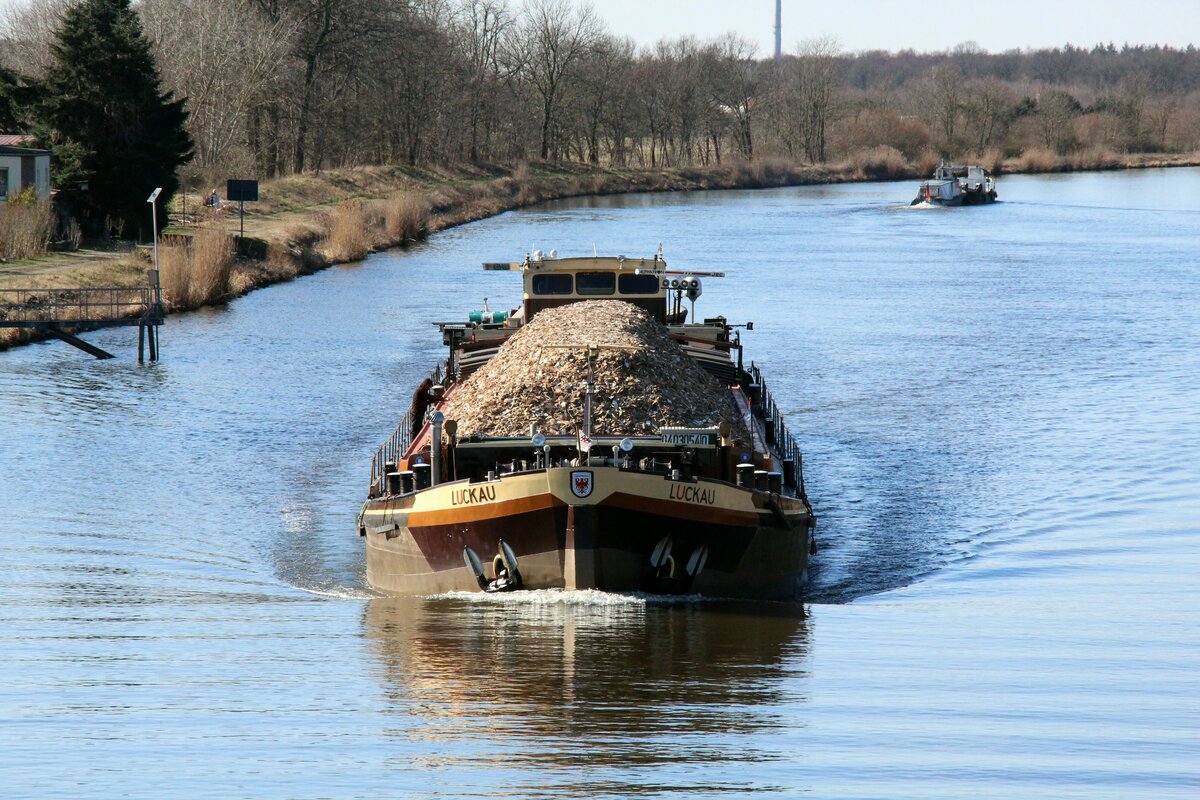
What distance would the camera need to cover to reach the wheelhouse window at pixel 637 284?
2616 cm

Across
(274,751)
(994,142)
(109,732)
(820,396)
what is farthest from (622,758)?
(994,142)

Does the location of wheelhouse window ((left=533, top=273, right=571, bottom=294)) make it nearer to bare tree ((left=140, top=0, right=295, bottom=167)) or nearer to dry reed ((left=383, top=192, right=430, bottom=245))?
dry reed ((left=383, top=192, right=430, bottom=245))

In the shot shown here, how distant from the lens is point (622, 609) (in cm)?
1706

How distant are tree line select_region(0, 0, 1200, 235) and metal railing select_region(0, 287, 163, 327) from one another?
68.3ft

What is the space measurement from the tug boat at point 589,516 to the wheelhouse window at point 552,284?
6489mm

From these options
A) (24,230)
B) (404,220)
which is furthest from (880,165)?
(24,230)

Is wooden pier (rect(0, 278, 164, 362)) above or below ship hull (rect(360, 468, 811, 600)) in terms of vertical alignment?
above

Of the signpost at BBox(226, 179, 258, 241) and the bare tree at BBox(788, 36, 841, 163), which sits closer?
the signpost at BBox(226, 179, 258, 241)

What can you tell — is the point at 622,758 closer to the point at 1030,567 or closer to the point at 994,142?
the point at 1030,567

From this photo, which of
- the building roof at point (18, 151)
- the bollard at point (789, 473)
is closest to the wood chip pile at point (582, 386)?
the bollard at point (789, 473)

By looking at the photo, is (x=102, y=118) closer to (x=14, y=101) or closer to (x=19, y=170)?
(x=14, y=101)

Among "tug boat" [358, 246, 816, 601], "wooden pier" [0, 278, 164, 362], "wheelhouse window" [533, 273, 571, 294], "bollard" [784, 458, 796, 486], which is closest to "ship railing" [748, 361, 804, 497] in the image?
"bollard" [784, 458, 796, 486]

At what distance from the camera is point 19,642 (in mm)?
16516

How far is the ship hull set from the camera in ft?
54.6
